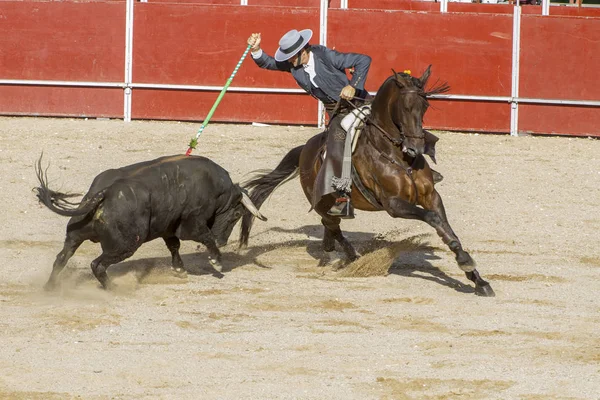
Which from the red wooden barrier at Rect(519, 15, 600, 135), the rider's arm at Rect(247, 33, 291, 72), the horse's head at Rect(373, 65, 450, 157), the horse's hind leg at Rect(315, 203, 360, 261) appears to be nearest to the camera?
the horse's head at Rect(373, 65, 450, 157)

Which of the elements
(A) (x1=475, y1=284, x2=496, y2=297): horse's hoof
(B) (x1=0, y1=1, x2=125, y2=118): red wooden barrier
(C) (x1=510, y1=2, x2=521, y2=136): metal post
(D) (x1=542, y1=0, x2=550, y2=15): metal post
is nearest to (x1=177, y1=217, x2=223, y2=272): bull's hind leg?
(A) (x1=475, y1=284, x2=496, y2=297): horse's hoof

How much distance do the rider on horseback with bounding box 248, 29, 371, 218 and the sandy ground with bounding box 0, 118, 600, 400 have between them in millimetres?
715

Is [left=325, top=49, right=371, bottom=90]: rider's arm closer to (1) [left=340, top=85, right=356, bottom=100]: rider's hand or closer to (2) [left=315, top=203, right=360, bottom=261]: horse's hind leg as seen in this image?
(1) [left=340, top=85, right=356, bottom=100]: rider's hand

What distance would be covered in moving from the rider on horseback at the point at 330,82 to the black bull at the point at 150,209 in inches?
26.9

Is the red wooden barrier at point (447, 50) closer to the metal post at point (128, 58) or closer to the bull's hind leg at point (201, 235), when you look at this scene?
the metal post at point (128, 58)

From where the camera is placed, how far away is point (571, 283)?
8836mm

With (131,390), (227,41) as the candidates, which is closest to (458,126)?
(227,41)

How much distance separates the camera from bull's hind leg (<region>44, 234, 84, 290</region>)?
8.12m

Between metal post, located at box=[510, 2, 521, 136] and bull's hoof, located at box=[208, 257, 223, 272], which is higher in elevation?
metal post, located at box=[510, 2, 521, 136]

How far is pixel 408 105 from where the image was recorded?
8.29 m

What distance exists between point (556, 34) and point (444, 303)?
330 inches

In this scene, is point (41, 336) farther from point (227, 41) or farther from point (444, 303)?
point (227, 41)

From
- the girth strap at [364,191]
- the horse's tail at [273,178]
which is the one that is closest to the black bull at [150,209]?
the girth strap at [364,191]

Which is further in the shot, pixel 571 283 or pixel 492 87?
pixel 492 87
